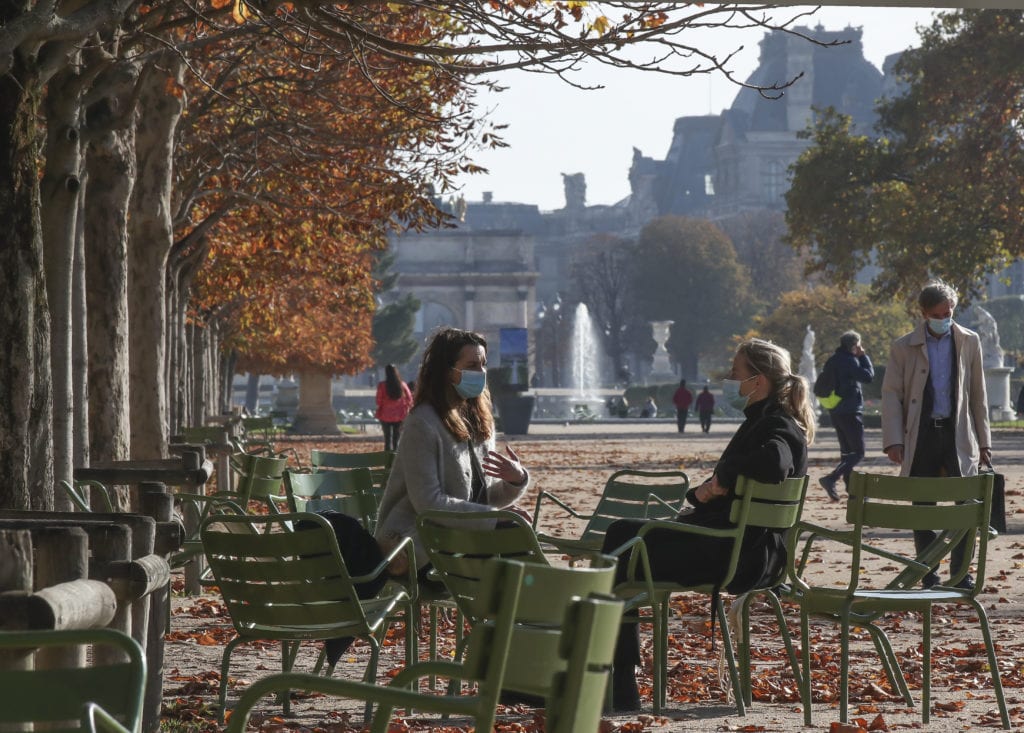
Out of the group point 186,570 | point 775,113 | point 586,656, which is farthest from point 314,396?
Answer: point 775,113

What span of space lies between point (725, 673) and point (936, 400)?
3.20 m

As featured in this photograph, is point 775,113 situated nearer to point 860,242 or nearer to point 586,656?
point 860,242

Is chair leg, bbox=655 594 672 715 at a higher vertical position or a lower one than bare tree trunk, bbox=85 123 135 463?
lower

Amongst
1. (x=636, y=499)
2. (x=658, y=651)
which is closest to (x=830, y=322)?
(x=636, y=499)

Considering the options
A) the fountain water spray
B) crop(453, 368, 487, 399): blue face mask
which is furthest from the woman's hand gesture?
the fountain water spray

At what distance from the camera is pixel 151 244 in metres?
14.3

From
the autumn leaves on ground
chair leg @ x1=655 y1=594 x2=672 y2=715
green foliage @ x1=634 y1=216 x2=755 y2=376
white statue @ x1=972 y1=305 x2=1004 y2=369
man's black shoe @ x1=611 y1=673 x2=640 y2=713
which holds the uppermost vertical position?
green foliage @ x1=634 y1=216 x2=755 y2=376

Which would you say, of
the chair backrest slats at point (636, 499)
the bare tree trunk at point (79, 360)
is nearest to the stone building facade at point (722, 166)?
the bare tree trunk at point (79, 360)

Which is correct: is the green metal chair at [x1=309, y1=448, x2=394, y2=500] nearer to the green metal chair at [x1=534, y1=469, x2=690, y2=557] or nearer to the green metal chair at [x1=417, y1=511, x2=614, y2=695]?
the green metal chair at [x1=534, y1=469, x2=690, y2=557]

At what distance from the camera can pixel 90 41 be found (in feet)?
32.9

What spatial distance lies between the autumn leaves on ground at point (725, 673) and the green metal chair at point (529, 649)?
3.11m

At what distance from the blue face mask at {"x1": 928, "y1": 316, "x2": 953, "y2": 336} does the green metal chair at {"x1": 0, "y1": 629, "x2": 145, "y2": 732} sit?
7.10 metres

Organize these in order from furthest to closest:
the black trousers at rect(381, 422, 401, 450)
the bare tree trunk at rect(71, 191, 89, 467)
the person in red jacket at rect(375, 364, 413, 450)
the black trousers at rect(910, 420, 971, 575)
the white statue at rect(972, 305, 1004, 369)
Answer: the white statue at rect(972, 305, 1004, 369)
the black trousers at rect(381, 422, 401, 450)
the person in red jacket at rect(375, 364, 413, 450)
the bare tree trunk at rect(71, 191, 89, 467)
the black trousers at rect(910, 420, 971, 575)

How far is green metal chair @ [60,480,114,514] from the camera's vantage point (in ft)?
25.2
